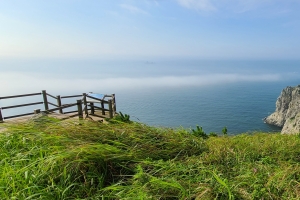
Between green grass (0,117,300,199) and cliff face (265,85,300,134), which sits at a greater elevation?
green grass (0,117,300,199)

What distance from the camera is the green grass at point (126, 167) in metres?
1.78

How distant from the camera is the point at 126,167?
7.27 ft

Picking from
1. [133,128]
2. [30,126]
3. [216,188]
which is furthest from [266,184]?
[30,126]

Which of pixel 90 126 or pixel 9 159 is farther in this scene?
pixel 90 126

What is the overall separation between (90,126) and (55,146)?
2.86ft

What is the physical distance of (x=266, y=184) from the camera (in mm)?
1938

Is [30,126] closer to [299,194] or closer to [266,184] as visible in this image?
[266,184]

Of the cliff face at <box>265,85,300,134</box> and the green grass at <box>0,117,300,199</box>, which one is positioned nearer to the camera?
the green grass at <box>0,117,300,199</box>

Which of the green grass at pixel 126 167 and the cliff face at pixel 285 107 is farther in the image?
the cliff face at pixel 285 107

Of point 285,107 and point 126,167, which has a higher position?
point 126,167

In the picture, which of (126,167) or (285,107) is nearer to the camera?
(126,167)

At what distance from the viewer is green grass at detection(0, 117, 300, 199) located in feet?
5.84

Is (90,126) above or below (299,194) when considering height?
above

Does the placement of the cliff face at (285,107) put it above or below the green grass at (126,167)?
below
